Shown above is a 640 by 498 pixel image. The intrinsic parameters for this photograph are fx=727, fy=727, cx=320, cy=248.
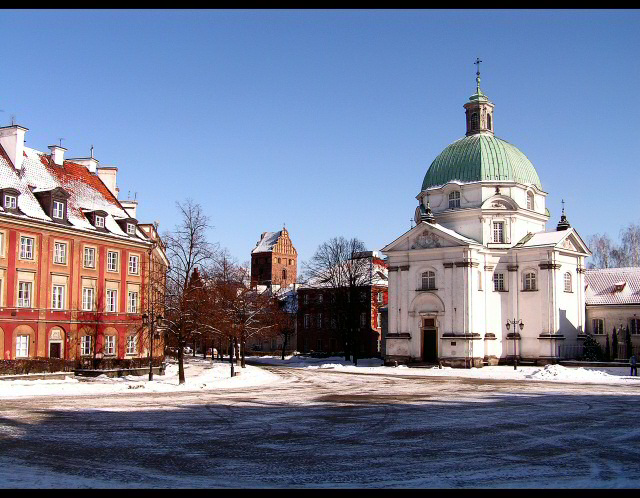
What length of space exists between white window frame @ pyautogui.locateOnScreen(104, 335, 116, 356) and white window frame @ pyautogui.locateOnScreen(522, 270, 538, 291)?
3246cm

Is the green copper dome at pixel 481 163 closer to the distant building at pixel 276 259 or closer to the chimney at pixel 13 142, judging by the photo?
the chimney at pixel 13 142

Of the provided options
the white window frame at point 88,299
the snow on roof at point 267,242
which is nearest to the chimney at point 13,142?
the white window frame at point 88,299

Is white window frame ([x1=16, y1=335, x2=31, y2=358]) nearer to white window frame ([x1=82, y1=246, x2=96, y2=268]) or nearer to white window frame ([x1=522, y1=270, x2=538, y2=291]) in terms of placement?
white window frame ([x1=82, y1=246, x2=96, y2=268])

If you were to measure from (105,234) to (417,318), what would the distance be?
1027 inches

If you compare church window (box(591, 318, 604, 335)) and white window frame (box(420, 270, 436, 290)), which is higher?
white window frame (box(420, 270, 436, 290))

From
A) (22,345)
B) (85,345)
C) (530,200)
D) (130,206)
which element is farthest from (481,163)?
(22,345)

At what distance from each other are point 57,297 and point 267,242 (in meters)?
111

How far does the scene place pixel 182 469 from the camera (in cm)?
1503

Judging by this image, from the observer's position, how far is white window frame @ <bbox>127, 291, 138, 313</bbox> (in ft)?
170

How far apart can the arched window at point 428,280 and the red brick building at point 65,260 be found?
72.4 ft

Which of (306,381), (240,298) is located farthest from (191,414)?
(240,298)

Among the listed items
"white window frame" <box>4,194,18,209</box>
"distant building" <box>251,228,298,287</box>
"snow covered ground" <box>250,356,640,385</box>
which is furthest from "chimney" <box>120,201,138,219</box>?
"distant building" <box>251,228,298,287</box>

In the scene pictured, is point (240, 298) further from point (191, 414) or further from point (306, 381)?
Answer: point (191, 414)

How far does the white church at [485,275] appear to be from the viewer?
5778 centimetres
